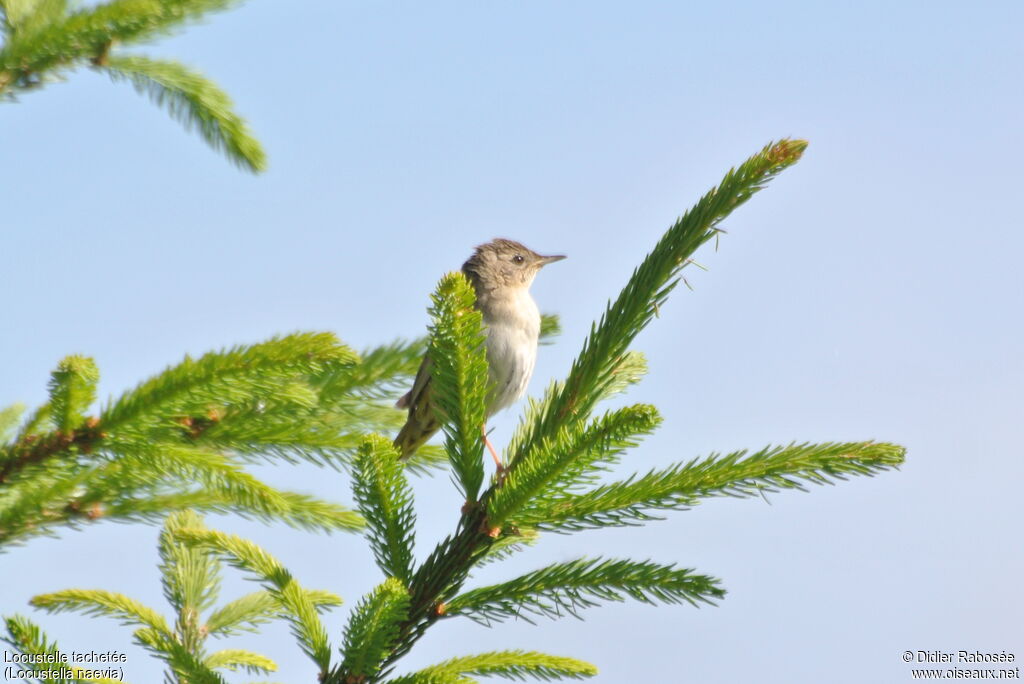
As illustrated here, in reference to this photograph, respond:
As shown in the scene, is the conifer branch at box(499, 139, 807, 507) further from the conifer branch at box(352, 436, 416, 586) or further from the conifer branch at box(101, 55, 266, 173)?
the conifer branch at box(101, 55, 266, 173)

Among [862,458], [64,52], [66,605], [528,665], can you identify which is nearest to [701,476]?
[862,458]

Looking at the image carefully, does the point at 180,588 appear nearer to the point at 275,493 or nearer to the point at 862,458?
the point at 275,493

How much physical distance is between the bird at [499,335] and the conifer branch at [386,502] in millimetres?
2157

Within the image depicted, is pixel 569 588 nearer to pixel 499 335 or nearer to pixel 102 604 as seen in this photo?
pixel 102 604

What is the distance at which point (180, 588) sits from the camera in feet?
10.5

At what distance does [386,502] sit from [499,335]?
3198mm

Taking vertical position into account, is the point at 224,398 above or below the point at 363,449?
above

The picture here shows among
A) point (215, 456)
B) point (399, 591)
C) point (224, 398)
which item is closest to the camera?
point (399, 591)

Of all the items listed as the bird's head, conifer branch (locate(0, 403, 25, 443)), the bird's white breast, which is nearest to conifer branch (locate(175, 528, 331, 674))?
conifer branch (locate(0, 403, 25, 443))

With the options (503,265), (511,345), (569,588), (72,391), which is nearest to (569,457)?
(569,588)

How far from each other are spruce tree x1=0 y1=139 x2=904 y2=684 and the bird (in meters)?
1.80

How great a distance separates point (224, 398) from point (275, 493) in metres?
0.44

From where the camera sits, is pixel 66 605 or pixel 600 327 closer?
pixel 600 327

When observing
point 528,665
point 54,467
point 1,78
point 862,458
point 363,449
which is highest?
point 1,78
